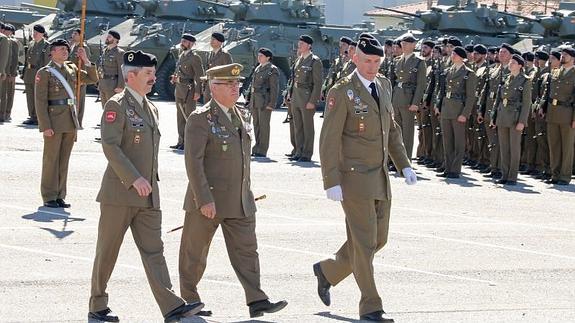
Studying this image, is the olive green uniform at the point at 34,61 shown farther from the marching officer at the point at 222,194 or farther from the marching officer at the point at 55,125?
the marching officer at the point at 222,194

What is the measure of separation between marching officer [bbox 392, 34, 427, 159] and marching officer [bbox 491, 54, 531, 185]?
129 cm

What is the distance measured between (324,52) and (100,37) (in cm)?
589

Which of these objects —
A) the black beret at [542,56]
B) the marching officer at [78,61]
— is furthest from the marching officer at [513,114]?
the marching officer at [78,61]

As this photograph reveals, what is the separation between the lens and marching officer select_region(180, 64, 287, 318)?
8.72 metres

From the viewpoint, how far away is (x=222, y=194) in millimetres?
8742

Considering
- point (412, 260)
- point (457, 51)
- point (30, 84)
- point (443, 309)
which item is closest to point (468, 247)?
point (412, 260)

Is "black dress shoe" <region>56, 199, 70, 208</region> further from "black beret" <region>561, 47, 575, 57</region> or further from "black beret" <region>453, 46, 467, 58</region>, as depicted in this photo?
"black beret" <region>561, 47, 575, 57</region>

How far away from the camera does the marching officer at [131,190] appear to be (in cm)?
840

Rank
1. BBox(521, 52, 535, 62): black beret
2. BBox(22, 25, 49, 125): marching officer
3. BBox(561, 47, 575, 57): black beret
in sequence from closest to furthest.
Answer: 1. BBox(561, 47, 575, 57): black beret
2. BBox(521, 52, 535, 62): black beret
3. BBox(22, 25, 49, 125): marching officer

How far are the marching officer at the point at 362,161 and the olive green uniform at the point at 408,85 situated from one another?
9914 mm

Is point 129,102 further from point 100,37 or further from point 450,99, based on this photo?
point 100,37

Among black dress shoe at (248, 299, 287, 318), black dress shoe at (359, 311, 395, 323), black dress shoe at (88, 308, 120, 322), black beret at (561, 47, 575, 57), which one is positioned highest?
black beret at (561, 47, 575, 57)

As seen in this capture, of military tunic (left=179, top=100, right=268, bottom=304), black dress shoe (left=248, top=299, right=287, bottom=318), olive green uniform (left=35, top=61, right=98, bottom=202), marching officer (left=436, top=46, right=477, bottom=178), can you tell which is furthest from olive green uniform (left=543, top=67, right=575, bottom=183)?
black dress shoe (left=248, top=299, right=287, bottom=318)

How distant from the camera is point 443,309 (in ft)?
30.5
